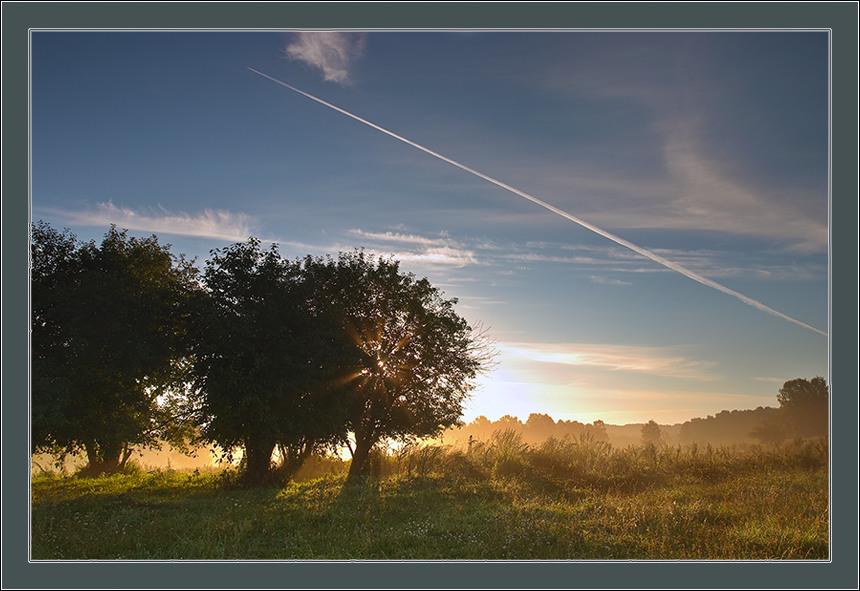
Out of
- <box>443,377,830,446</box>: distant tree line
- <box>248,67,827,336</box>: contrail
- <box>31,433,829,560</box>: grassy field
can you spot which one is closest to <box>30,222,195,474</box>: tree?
<box>31,433,829,560</box>: grassy field

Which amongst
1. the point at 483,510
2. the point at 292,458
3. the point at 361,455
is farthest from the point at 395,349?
the point at 483,510

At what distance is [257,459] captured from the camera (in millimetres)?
16891

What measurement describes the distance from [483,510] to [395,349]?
24.5 feet

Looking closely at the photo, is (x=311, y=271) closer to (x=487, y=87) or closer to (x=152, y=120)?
(x=152, y=120)

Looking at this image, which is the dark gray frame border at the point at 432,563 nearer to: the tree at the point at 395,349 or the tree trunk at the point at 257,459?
the tree trunk at the point at 257,459

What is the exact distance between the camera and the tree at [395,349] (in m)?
18.4

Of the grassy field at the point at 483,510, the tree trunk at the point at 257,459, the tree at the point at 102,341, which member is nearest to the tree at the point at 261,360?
the tree trunk at the point at 257,459

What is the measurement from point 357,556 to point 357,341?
353 inches

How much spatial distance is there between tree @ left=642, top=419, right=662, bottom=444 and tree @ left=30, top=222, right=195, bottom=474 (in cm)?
1305

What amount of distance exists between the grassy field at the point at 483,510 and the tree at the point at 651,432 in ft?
2.22

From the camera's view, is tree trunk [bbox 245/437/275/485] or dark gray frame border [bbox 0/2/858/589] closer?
dark gray frame border [bbox 0/2/858/589]

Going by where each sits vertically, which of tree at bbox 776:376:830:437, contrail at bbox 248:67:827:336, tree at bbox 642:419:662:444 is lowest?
tree at bbox 642:419:662:444

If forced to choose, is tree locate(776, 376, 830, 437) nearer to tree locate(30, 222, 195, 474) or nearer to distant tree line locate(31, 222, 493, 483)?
distant tree line locate(31, 222, 493, 483)

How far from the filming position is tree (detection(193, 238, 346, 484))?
50.0 feet
